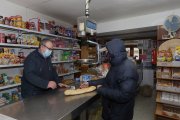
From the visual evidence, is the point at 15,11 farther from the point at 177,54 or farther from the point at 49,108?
the point at 177,54

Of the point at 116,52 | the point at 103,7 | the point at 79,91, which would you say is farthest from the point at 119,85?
the point at 103,7

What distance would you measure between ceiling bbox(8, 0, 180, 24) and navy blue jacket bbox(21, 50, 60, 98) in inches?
63.5

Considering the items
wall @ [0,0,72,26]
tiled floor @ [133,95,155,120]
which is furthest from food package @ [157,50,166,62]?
wall @ [0,0,72,26]

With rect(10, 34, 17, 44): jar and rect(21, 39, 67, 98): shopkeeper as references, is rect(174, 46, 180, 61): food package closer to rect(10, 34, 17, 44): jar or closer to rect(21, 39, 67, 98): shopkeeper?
rect(21, 39, 67, 98): shopkeeper

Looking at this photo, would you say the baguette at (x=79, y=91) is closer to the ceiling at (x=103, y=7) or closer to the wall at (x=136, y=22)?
the ceiling at (x=103, y=7)

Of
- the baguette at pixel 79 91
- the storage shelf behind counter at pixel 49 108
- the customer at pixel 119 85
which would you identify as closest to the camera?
the storage shelf behind counter at pixel 49 108

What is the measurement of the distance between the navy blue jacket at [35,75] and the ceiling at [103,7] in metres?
1.61

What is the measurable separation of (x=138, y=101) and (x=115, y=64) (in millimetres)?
3684

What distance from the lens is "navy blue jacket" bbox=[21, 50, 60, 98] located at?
6.55 feet

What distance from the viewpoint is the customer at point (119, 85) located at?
154cm

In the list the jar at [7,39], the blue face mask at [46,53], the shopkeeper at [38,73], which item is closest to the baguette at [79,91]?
the shopkeeper at [38,73]

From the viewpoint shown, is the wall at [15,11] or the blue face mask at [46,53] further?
the wall at [15,11]

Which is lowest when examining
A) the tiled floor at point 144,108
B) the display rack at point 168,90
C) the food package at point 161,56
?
the tiled floor at point 144,108

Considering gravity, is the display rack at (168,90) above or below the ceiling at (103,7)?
below
